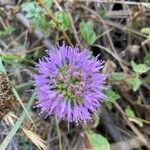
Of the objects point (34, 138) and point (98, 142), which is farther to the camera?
point (98, 142)

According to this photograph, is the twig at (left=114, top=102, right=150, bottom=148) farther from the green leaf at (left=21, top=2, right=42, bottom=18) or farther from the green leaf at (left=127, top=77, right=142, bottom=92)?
the green leaf at (left=21, top=2, right=42, bottom=18)

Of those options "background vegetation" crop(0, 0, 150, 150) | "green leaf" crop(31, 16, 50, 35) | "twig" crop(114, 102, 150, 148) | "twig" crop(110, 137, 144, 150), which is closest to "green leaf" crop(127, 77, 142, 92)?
"background vegetation" crop(0, 0, 150, 150)

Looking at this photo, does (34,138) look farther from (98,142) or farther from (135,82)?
(135,82)

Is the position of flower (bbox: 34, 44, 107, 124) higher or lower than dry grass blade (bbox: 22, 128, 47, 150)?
higher

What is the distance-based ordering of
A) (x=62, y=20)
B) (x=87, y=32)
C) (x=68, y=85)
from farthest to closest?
(x=87, y=32), (x=62, y=20), (x=68, y=85)

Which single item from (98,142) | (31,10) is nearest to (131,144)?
(98,142)

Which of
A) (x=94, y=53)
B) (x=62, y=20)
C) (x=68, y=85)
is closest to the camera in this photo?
(x=68, y=85)

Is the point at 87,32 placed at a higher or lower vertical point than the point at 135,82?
higher

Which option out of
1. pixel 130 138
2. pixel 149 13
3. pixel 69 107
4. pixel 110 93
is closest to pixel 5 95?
pixel 69 107
